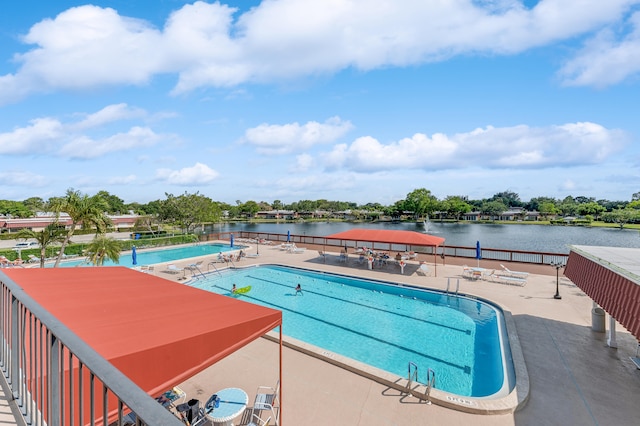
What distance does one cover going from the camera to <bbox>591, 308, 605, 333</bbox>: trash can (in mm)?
9138

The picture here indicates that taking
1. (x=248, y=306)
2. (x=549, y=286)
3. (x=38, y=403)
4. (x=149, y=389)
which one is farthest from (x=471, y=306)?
(x=38, y=403)

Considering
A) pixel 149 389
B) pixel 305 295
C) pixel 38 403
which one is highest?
pixel 38 403

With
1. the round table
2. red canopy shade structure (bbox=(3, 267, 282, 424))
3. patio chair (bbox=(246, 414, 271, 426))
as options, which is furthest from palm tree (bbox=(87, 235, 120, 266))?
patio chair (bbox=(246, 414, 271, 426))

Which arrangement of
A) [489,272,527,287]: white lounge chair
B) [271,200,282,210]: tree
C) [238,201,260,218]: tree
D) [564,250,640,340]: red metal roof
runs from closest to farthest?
[564,250,640,340]: red metal roof < [489,272,527,287]: white lounge chair < [238,201,260,218]: tree < [271,200,282,210]: tree

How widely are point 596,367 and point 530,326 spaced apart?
8.16ft

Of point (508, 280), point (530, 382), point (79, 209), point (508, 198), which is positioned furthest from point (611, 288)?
point (508, 198)

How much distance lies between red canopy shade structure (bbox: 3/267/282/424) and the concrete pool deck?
266 cm

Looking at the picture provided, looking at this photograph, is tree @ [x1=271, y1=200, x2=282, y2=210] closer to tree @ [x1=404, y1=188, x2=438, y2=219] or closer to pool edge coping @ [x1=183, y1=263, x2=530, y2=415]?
tree @ [x1=404, y1=188, x2=438, y2=219]

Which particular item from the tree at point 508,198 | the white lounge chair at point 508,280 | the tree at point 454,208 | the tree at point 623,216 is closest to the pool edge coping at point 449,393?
the white lounge chair at point 508,280

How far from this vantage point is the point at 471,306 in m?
12.8

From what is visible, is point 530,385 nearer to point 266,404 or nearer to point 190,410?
point 266,404

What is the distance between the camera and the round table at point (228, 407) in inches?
201

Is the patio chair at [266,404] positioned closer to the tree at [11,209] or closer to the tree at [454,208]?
the tree at [11,209]

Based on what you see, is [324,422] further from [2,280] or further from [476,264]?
[476,264]
